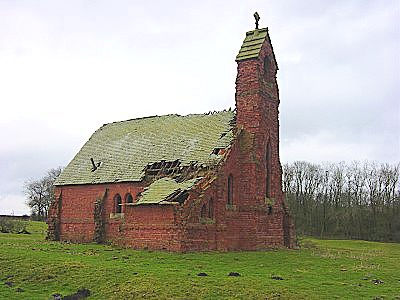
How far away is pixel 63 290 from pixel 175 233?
12359 millimetres

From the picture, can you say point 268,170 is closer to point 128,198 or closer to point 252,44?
point 252,44

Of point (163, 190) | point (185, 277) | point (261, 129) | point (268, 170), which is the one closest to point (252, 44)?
point (261, 129)

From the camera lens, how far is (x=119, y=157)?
4641cm

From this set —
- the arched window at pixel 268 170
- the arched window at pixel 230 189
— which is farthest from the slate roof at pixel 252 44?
the arched window at pixel 230 189

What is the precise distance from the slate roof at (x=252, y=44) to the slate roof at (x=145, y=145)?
533 centimetres

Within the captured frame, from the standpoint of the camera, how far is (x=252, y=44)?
40.7m

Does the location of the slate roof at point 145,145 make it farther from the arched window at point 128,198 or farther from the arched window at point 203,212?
the arched window at point 203,212

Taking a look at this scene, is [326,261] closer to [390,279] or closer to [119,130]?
[390,279]

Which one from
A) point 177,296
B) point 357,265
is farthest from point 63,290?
point 357,265

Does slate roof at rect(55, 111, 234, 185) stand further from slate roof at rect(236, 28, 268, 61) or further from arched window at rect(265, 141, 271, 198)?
slate roof at rect(236, 28, 268, 61)

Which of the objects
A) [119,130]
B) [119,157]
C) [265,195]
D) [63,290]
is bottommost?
[63,290]

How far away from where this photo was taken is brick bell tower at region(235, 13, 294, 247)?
38594mm

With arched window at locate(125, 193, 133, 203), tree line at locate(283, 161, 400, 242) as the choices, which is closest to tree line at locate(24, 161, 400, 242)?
tree line at locate(283, 161, 400, 242)

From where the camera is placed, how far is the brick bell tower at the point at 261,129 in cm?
3859
